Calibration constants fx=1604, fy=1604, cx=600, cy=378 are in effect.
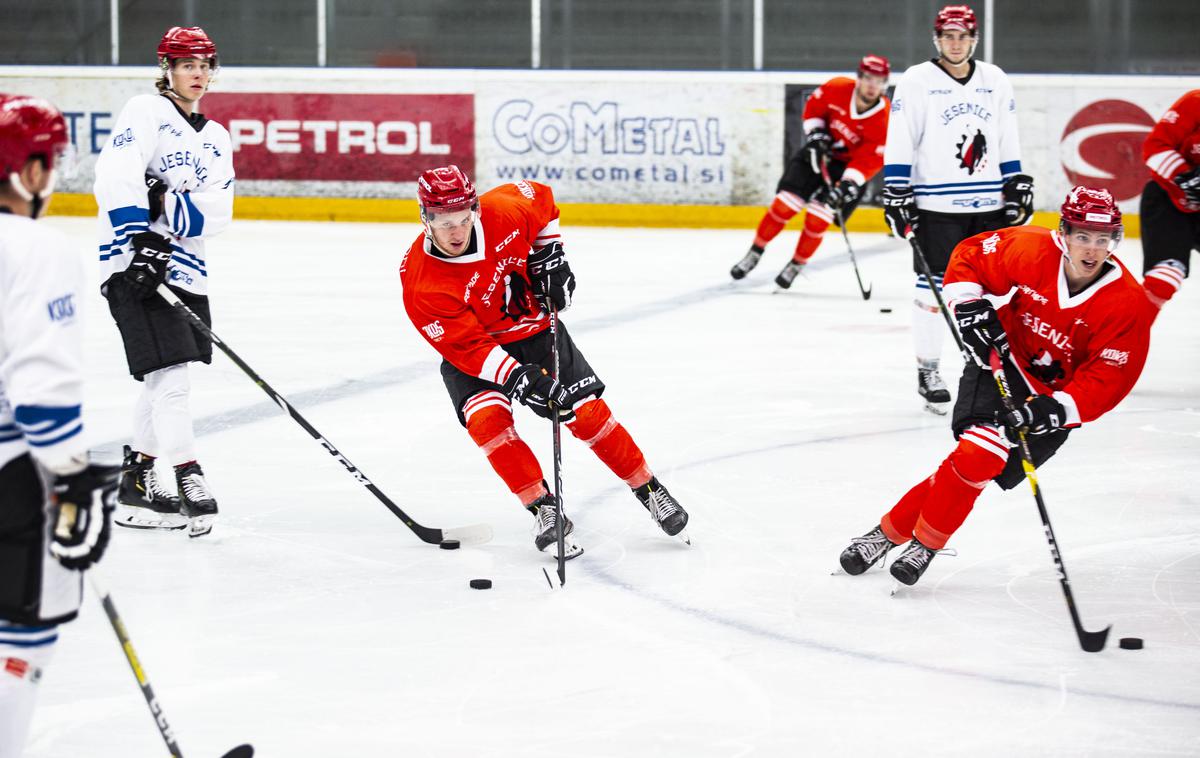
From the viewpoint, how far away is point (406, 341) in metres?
6.36

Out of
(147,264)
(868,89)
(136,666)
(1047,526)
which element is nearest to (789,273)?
(868,89)

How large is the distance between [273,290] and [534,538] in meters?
4.51

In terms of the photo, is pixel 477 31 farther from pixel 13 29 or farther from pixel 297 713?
pixel 297 713

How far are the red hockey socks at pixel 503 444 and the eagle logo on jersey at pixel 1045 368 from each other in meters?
1.06

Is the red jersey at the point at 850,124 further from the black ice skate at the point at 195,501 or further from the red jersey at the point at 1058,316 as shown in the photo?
the black ice skate at the point at 195,501

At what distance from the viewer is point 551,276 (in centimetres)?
360

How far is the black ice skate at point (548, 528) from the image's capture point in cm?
344

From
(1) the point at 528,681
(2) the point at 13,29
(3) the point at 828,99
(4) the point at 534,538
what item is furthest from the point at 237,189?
(1) the point at 528,681

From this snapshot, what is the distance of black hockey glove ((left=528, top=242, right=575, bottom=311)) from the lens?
141 inches

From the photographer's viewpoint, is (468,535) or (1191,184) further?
(1191,184)

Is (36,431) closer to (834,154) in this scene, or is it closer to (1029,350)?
(1029,350)

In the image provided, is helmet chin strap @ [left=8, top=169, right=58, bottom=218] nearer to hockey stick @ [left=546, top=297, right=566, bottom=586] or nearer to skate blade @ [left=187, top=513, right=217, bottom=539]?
hockey stick @ [left=546, top=297, right=566, bottom=586]

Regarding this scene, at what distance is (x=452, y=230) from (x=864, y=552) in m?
1.08

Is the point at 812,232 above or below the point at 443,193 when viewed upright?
below
